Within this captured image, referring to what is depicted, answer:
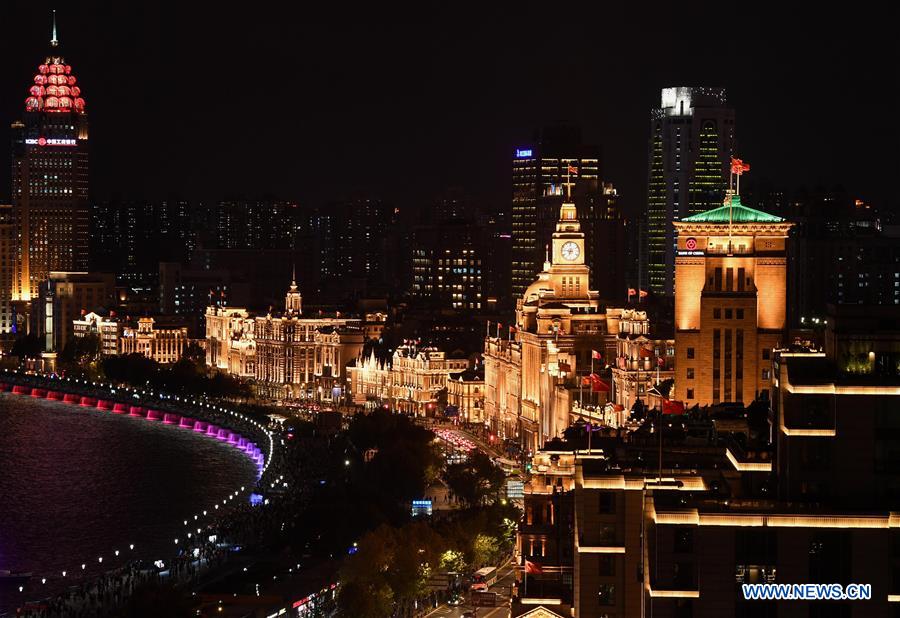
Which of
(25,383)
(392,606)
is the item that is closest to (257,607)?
(392,606)

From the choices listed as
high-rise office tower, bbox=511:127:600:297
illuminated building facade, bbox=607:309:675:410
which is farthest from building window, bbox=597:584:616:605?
high-rise office tower, bbox=511:127:600:297

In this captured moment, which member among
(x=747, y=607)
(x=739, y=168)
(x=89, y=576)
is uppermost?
(x=739, y=168)

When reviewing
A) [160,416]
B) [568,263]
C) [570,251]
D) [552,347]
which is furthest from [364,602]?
[160,416]

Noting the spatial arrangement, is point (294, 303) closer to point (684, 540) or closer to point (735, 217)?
point (735, 217)

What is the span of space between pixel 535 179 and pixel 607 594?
5750 inches

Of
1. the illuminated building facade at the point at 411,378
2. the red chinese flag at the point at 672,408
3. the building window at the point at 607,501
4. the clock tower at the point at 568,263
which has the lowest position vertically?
the illuminated building facade at the point at 411,378

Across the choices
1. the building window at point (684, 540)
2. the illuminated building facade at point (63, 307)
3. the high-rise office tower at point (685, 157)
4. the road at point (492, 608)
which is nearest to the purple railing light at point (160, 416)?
the illuminated building facade at point (63, 307)

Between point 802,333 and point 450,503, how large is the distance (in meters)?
16.7

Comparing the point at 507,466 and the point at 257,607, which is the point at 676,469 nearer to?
the point at 257,607

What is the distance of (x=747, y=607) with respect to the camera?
32.0 metres

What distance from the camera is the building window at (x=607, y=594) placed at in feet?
127

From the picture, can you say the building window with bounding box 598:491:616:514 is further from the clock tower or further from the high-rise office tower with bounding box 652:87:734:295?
the high-rise office tower with bounding box 652:87:734:295

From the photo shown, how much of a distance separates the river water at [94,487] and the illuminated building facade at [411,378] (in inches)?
532

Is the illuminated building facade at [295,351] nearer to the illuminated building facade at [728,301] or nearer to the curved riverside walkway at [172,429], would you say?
the curved riverside walkway at [172,429]
